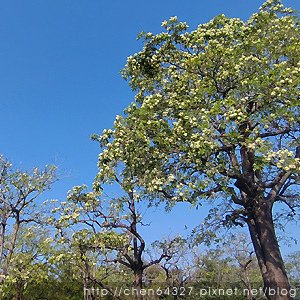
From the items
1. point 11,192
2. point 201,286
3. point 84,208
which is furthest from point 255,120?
point 201,286

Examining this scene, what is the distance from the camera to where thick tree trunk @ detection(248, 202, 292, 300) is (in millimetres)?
11633

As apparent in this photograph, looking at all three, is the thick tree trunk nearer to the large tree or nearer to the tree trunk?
the large tree

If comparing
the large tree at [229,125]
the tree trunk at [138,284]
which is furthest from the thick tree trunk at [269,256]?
the tree trunk at [138,284]

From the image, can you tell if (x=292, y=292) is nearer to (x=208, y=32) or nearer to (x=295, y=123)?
(x=295, y=123)

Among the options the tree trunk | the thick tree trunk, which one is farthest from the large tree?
the tree trunk

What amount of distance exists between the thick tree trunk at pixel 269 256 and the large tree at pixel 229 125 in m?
0.03

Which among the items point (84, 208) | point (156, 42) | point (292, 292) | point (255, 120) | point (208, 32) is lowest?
point (292, 292)

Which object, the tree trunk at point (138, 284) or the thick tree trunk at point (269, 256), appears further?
the tree trunk at point (138, 284)

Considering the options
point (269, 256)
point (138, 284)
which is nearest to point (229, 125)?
point (269, 256)

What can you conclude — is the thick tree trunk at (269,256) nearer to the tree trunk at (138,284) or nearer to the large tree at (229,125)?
the large tree at (229,125)

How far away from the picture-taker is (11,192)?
59.4 feet

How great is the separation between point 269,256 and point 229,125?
492 centimetres

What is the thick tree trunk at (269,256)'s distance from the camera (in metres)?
11.6

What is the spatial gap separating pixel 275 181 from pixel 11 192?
12.6 m
